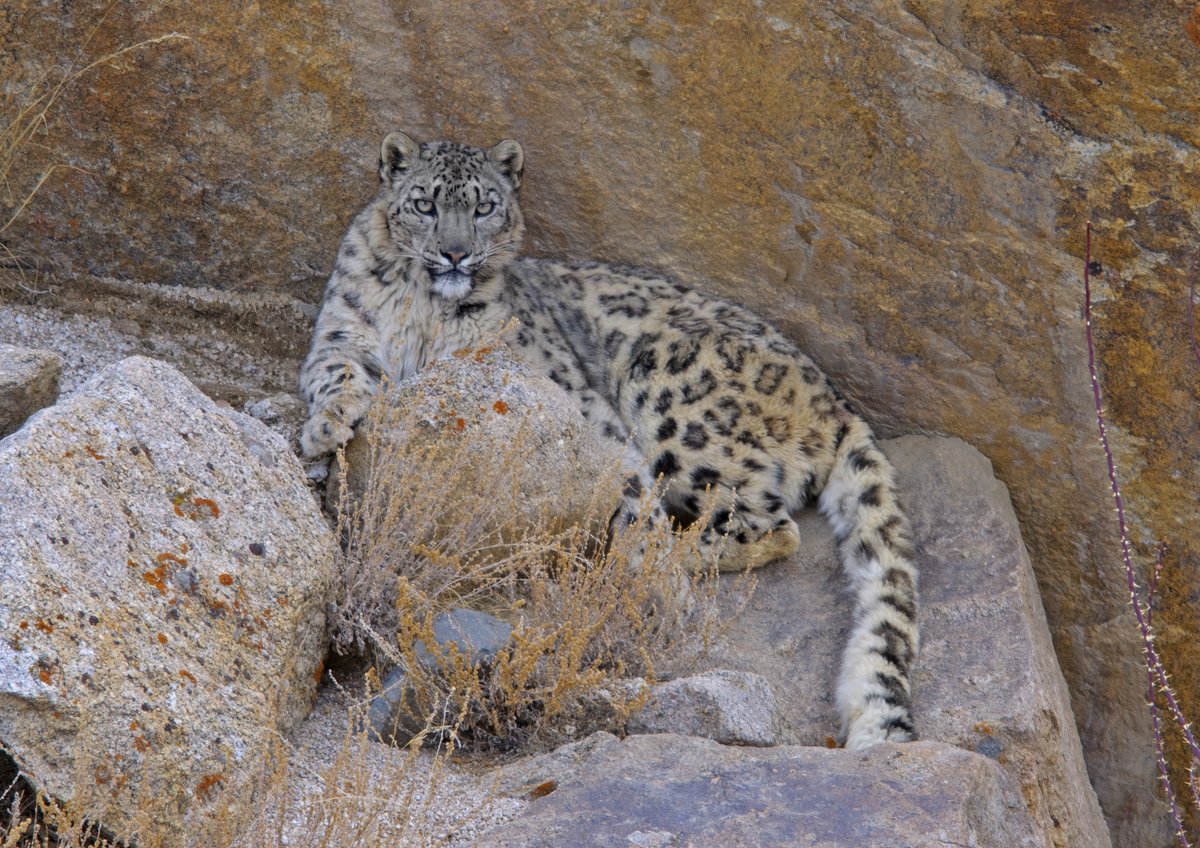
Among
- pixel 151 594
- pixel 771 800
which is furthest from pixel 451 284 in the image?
pixel 771 800

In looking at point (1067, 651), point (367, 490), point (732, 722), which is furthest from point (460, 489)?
point (1067, 651)

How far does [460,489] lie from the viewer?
4215 millimetres

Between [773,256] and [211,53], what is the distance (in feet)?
7.12

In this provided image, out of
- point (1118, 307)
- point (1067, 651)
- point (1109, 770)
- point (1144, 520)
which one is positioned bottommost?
point (1109, 770)

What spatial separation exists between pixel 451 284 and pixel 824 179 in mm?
1361

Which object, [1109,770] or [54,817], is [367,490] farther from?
[1109,770]

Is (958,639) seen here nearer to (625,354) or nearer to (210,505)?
(625,354)

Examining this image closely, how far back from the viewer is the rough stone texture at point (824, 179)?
4.45 metres

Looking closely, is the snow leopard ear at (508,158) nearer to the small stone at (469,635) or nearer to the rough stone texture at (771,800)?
the small stone at (469,635)

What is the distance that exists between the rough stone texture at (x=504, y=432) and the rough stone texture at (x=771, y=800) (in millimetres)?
1004

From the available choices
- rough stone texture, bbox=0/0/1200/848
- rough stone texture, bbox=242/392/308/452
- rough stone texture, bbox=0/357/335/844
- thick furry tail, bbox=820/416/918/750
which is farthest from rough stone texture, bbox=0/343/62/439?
thick furry tail, bbox=820/416/918/750

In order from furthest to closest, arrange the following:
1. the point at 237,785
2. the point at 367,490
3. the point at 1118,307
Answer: the point at 1118,307 < the point at 367,490 < the point at 237,785

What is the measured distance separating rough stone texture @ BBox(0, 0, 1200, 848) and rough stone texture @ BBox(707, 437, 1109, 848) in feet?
1.00

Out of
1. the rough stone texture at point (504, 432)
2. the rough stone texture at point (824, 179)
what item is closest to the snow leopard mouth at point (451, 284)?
the rough stone texture at point (504, 432)
